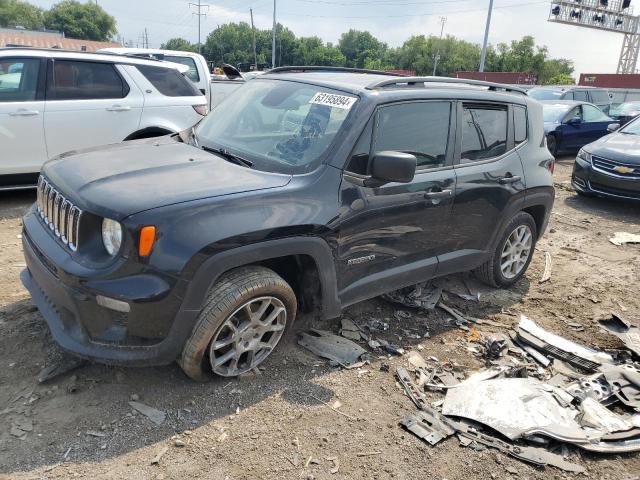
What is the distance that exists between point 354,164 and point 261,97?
3.66 ft

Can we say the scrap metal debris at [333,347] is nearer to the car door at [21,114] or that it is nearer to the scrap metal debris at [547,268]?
the scrap metal debris at [547,268]

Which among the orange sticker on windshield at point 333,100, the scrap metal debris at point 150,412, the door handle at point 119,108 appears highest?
the orange sticker on windshield at point 333,100

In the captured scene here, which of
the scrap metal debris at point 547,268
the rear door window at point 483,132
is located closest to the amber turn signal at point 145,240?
the rear door window at point 483,132

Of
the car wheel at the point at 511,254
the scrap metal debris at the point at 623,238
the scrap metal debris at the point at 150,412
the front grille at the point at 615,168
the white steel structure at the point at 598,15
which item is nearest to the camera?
the scrap metal debris at the point at 150,412

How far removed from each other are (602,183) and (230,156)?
6.88 meters

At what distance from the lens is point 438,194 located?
3.76 m

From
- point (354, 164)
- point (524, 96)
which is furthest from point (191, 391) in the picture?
point (524, 96)

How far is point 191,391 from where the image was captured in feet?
10.1

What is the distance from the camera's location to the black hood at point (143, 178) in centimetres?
271

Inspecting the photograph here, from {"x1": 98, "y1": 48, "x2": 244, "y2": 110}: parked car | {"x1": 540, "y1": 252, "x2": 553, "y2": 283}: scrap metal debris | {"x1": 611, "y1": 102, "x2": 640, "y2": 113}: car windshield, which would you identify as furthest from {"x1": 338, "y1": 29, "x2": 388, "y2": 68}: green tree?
{"x1": 540, "y1": 252, "x2": 553, "y2": 283}: scrap metal debris

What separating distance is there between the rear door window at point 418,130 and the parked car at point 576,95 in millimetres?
12846

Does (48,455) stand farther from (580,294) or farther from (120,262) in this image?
(580,294)

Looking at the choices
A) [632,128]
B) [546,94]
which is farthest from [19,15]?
[632,128]

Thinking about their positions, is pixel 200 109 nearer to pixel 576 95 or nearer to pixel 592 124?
pixel 592 124
